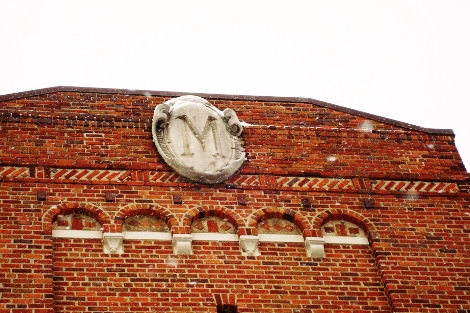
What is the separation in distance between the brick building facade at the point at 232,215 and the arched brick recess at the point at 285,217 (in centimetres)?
2

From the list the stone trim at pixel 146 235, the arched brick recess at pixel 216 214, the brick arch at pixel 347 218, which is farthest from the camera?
the brick arch at pixel 347 218

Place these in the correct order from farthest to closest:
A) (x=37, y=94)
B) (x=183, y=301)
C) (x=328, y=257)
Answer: (x=37, y=94) < (x=328, y=257) < (x=183, y=301)

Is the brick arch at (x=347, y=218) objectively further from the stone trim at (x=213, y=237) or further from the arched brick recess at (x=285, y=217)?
the stone trim at (x=213, y=237)

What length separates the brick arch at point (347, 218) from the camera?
1478 centimetres

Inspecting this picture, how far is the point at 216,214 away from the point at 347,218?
6.09ft

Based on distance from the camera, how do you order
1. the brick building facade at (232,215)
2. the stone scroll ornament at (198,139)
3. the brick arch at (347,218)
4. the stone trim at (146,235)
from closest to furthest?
the brick building facade at (232,215) < the stone trim at (146,235) < the brick arch at (347,218) < the stone scroll ornament at (198,139)

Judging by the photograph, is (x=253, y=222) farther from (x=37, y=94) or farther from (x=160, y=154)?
(x=37, y=94)

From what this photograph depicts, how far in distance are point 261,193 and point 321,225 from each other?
948 mm

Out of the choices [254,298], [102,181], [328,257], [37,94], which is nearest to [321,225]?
[328,257]

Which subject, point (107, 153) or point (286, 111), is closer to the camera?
point (107, 153)

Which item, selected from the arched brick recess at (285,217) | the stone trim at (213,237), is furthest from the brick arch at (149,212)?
the arched brick recess at (285,217)

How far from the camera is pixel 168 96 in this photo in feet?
53.1

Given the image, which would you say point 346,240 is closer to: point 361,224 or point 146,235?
point 361,224

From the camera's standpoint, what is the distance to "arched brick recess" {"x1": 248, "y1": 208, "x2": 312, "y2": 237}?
14.6m
